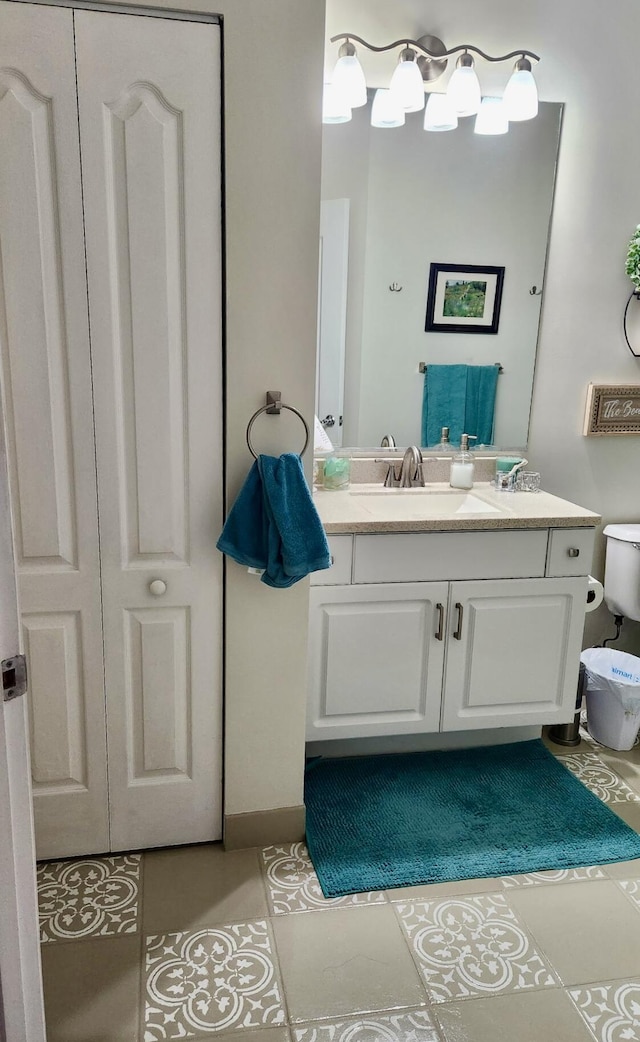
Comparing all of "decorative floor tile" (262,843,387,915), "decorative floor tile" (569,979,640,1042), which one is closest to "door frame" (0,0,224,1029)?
"decorative floor tile" (262,843,387,915)

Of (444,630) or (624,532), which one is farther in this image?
(624,532)

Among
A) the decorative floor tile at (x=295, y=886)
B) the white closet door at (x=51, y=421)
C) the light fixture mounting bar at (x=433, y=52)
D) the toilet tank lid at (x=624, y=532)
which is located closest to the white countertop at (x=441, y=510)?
the toilet tank lid at (x=624, y=532)

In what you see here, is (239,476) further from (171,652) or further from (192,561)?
(171,652)

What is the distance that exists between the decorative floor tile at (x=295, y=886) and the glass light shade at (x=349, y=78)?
230 centimetres

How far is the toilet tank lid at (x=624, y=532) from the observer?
2.90 meters

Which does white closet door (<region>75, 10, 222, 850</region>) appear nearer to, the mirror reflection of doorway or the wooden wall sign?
the mirror reflection of doorway

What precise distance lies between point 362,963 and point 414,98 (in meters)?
2.50

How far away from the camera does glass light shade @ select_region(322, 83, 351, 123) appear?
2.52m

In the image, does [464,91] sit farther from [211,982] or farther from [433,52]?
[211,982]

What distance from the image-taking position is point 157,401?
189 centimetres

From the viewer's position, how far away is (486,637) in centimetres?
256

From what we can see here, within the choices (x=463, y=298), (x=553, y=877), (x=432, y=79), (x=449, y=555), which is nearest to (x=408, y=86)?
(x=432, y=79)

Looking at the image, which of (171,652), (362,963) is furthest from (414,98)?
(362,963)

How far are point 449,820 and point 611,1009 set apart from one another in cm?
71
